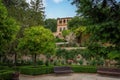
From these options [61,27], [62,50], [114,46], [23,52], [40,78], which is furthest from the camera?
[61,27]

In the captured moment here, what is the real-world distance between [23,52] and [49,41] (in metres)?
4.91

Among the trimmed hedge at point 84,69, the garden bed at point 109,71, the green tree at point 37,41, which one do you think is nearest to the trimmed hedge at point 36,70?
the green tree at point 37,41

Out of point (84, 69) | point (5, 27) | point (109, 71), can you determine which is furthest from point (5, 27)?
point (84, 69)

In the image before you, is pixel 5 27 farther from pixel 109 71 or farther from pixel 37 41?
pixel 109 71

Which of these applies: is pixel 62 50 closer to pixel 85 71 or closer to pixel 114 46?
pixel 85 71

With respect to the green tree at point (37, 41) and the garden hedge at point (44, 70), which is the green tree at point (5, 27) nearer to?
the garden hedge at point (44, 70)

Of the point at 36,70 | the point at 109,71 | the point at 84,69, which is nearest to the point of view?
the point at 109,71

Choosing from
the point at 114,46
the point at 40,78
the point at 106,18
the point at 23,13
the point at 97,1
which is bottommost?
the point at 40,78

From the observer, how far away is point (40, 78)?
2016 centimetres

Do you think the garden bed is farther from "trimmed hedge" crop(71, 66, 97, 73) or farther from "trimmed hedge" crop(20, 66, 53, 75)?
"trimmed hedge" crop(20, 66, 53, 75)

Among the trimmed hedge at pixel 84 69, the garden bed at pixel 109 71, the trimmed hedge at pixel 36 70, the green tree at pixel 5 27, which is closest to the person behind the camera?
the green tree at pixel 5 27

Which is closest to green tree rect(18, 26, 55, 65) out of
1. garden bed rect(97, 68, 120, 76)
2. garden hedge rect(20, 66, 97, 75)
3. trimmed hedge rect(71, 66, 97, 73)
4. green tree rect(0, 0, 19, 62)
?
garden hedge rect(20, 66, 97, 75)

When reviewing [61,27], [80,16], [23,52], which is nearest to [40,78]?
[23,52]

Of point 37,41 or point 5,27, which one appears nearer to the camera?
point 5,27
